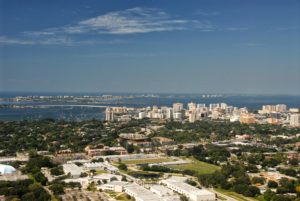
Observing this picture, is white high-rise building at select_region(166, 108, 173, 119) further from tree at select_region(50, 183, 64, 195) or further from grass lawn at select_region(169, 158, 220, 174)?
tree at select_region(50, 183, 64, 195)

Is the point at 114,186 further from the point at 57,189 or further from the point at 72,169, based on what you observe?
the point at 72,169

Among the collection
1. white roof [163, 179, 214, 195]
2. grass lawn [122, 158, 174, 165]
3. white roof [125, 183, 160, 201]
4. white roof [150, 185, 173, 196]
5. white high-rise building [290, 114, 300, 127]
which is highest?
white high-rise building [290, 114, 300, 127]

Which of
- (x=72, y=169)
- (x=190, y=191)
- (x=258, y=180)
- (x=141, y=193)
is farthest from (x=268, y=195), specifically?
(x=72, y=169)

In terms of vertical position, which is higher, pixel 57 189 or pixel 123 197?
pixel 57 189

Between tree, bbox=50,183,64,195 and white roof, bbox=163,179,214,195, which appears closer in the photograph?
white roof, bbox=163,179,214,195

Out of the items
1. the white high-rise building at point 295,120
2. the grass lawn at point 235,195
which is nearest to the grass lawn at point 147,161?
the grass lawn at point 235,195

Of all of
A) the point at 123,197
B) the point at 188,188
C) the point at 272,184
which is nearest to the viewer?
the point at 123,197

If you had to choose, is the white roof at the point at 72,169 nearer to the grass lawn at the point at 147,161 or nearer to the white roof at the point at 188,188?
the grass lawn at the point at 147,161

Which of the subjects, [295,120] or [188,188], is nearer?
[188,188]

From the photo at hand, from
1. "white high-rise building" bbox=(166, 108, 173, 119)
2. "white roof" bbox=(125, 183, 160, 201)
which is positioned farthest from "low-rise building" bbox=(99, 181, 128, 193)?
"white high-rise building" bbox=(166, 108, 173, 119)

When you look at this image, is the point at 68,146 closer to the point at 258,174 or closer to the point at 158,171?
the point at 158,171

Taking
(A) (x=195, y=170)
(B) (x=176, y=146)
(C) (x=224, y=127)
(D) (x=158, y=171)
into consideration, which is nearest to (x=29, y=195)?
(D) (x=158, y=171)
